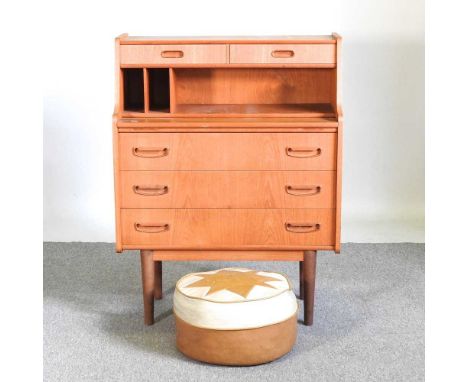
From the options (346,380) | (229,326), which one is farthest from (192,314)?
(346,380)

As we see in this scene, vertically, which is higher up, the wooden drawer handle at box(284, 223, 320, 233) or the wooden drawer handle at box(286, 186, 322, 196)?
the wooden drawer handle at box(286, 186, 322, 196)

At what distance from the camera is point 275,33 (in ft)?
14.7

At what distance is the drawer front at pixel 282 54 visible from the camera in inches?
126

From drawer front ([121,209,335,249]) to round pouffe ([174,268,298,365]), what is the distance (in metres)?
0.25

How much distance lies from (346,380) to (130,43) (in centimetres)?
149

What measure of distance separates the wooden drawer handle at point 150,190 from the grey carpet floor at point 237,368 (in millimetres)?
550

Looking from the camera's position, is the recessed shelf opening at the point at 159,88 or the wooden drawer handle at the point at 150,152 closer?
the wooden drawer handle at the point at 150,152

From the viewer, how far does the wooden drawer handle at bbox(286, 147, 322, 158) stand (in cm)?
314

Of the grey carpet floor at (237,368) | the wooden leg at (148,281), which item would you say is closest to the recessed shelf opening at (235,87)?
the wooden leg at (148,281)

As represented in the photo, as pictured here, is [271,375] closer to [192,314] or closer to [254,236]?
[192,314]

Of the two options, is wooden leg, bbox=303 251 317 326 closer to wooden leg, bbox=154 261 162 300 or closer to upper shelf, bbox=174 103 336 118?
upper shelf, bbox=174 103 336 118

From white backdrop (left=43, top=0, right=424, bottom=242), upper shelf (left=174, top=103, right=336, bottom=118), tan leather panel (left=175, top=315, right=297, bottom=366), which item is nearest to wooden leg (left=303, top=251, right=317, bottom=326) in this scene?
tan leather panel (left=175, top=315, right=297, bottom=366)

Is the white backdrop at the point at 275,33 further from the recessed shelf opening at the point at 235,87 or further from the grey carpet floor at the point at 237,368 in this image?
the recessed shelf opening at the point at 235,87
